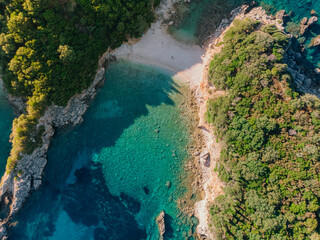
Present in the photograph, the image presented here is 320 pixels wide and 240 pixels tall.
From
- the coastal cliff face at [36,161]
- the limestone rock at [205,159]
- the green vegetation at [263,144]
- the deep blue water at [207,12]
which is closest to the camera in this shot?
the green vegetation at [263,144]

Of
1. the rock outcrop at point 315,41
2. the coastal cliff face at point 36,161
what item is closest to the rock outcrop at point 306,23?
the rock outcrop at point 315,41

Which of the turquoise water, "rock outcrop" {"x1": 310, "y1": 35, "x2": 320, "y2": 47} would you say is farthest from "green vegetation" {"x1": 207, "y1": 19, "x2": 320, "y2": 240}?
the turquoise water

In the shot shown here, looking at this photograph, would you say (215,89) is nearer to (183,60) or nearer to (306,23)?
(183,60)

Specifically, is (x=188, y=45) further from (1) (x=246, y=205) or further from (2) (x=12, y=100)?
(2) (x=12, y=100)

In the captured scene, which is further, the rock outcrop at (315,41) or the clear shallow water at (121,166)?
the rock outcrop at (315,41)

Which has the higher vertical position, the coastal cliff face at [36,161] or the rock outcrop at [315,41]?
the rock outcrop at [315,41]

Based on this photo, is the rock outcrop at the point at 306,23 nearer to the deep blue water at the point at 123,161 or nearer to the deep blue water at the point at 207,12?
the deep blue water at the point at 123,161

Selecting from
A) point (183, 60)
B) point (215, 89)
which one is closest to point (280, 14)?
point (215, 89)

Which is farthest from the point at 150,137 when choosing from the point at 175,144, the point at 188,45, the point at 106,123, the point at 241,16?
the point at 241,16
